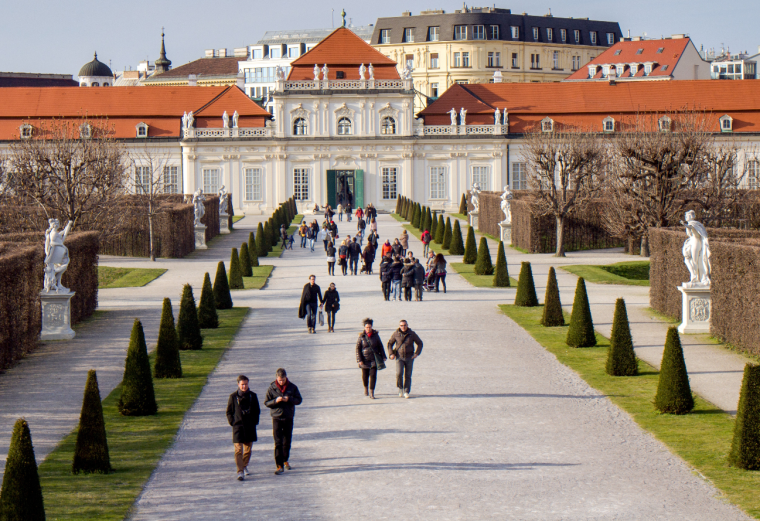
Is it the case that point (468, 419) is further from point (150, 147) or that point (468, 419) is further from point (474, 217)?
point (150, 147)

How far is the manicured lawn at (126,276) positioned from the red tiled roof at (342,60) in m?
33.0

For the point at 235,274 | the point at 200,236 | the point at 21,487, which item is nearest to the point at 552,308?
the point at 235,274

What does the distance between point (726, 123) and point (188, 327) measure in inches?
2035

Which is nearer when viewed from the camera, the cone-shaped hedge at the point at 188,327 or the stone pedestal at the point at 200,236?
the cone-shaped hedge at the point at 188,327

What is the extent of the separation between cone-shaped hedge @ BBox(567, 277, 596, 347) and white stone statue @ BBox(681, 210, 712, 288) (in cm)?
300

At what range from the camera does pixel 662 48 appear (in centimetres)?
9444

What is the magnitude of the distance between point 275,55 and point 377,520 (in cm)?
12339

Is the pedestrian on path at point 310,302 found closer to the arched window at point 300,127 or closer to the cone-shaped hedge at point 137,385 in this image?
the cone-shaped hedge at point 137,385

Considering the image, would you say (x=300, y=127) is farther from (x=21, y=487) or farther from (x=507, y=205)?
(x=21, y=487)

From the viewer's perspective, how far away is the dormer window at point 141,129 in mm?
65938

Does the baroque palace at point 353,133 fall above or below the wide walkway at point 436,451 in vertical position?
above

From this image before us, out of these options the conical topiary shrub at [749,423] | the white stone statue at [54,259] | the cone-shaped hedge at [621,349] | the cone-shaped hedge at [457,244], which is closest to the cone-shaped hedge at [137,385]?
the white stone statue at [54,259]

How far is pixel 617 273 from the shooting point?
1382 inches

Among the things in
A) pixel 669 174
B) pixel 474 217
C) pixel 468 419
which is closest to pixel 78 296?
pixel 468 419
